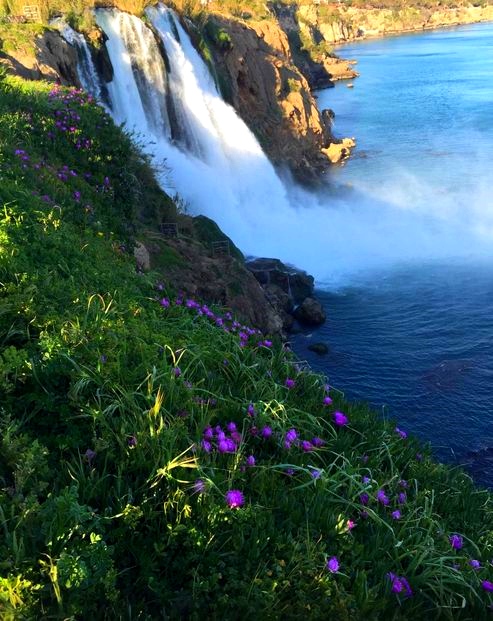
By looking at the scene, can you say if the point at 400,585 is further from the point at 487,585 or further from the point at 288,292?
the point at 288,292

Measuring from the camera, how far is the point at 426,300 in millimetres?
17703

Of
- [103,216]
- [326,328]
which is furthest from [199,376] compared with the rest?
[326,328]

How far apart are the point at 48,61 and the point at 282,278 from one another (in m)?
8.52

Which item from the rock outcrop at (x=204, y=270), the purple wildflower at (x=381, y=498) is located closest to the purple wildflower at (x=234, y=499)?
the purple wildflower at (x=381, y=498)

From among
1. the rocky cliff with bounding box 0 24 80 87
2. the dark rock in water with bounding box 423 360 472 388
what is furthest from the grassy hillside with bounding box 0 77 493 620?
the rocky cliff with bounding box 0 24 80 87

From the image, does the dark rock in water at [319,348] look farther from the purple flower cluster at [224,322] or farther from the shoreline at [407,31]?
the shoreline at [407,31]

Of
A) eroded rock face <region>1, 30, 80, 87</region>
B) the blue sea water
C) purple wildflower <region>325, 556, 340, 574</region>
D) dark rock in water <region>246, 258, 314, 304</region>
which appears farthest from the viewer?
dark rock in water <region>246, 258, 314, 304</region>

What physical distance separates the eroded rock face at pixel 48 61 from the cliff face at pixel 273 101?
1492 centimetres

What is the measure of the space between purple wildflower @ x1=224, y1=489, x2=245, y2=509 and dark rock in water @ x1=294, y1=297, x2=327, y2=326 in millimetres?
13391

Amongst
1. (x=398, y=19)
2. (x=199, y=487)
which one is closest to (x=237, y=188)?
(x=199, y=487)

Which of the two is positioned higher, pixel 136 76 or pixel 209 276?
pixel 136 76

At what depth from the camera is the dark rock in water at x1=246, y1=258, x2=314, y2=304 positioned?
17.4 metres

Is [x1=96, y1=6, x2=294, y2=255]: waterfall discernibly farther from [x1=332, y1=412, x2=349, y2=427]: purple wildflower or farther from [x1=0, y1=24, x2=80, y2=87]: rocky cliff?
A: [x1=332, y1=412, x2=349, y2=427]: purple wildflower

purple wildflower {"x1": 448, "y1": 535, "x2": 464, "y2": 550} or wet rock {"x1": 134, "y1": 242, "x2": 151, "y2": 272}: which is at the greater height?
wet rock {"x1": 134, "y1": 242, "x2": 151, "y2": 272}
